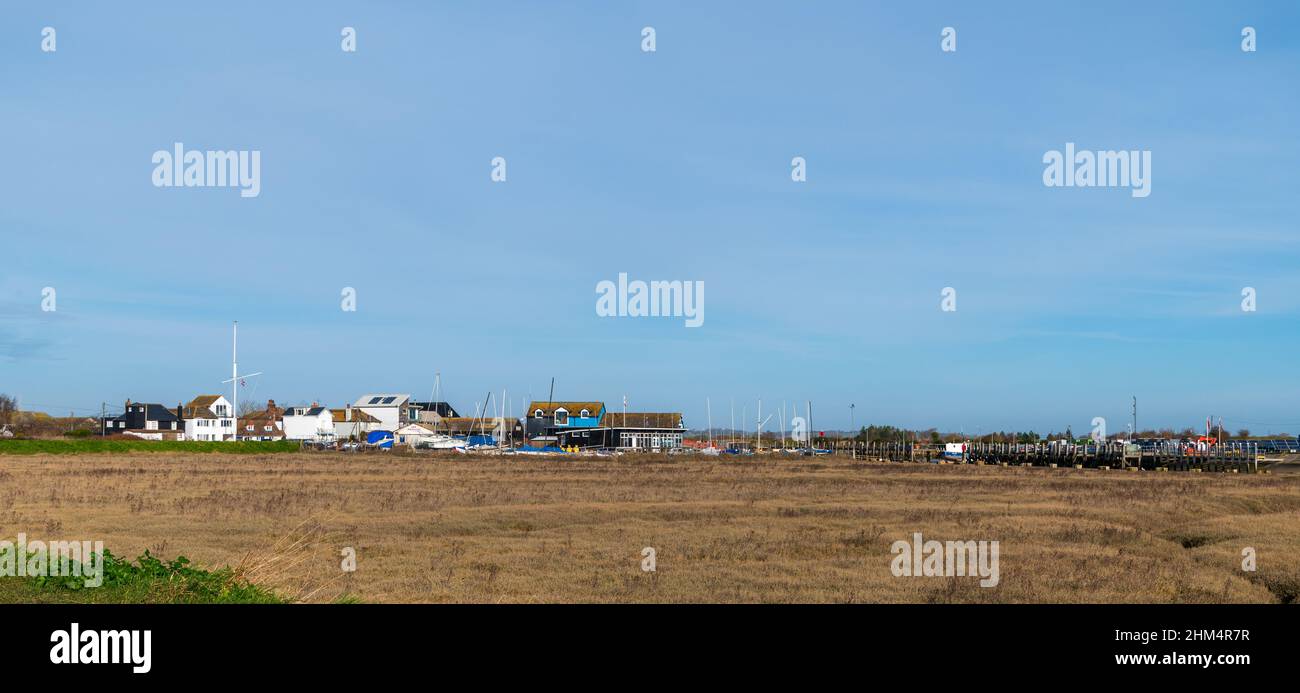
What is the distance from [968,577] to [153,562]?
49.4 ft

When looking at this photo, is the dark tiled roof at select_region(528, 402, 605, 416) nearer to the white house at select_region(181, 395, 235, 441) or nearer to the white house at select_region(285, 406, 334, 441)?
the white house at select_region(285, 406, 334, 441)

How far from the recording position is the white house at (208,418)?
163 m

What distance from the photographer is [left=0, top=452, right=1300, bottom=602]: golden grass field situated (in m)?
20.9

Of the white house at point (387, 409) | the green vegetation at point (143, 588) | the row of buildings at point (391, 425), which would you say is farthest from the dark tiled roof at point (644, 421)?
the green vegetation at point (143, 588)

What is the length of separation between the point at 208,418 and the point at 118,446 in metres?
73.7

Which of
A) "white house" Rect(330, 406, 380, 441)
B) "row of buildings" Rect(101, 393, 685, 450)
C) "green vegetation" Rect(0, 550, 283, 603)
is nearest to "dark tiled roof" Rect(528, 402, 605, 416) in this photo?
"row of buildings" Rect(101, 393, 685, 450)

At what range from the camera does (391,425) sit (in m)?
177

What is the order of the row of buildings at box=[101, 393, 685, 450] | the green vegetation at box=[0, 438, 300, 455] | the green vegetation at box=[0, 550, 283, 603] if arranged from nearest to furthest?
the green vegetation at box=[0, 550, 283, 603]
the green vegetation at box=[0, 438, 300, 455]
the row of buildings at box=[101, 393, 685, 450]

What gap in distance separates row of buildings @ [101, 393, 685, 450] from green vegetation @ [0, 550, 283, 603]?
413ft
